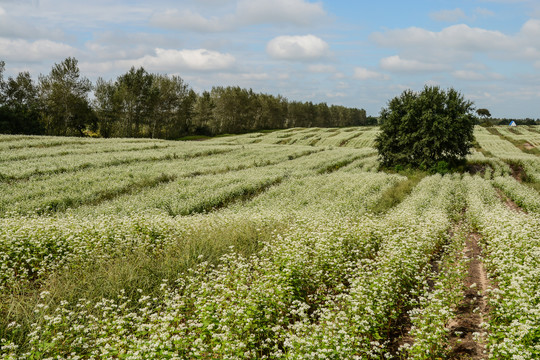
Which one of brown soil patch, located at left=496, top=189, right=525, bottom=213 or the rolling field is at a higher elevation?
the rolling field

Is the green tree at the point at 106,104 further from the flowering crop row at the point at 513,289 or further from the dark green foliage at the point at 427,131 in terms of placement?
the flowering crop row at the point at 513,289

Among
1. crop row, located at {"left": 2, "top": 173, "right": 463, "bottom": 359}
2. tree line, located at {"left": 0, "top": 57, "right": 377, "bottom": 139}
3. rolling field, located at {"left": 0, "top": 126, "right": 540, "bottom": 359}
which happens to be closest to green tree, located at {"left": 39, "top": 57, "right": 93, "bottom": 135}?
tree line, located at {"left": 0, "top": 57, "right": 377, "bottom": 139}

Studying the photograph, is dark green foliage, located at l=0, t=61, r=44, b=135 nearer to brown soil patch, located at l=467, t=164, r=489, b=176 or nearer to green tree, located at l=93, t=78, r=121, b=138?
green tree, located at l=93, t=78, r=121, b=138

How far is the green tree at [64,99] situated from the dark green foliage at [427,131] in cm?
5867

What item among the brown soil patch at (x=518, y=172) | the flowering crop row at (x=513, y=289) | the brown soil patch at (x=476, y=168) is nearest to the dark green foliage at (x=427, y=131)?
the brown soil patch at (x=476, y=168)

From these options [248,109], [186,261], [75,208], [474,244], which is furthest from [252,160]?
[248,109]

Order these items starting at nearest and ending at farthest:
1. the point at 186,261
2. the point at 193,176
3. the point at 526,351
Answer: the point at 526,351
the point at 186,261
the point at 193,176

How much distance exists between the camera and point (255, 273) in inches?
301

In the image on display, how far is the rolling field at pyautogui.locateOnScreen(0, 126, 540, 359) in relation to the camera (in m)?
5.45

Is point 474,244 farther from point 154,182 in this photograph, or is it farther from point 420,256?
point 154,182

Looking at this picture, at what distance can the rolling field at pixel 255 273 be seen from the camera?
17.9ft

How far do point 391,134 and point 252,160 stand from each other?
18597 mm

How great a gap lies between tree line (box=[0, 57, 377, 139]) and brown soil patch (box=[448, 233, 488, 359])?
2885 inches

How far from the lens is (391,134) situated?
4325 centimetres
